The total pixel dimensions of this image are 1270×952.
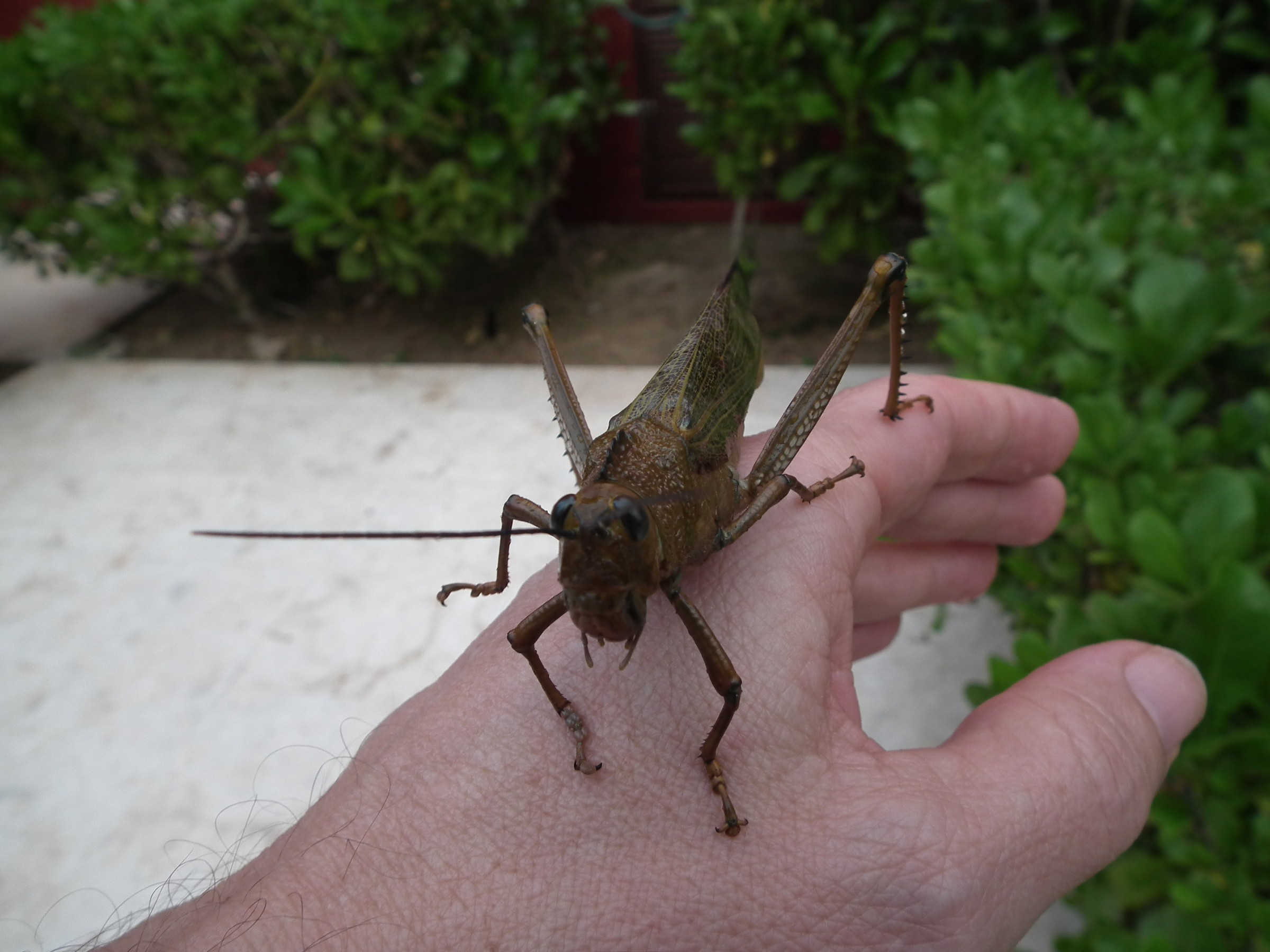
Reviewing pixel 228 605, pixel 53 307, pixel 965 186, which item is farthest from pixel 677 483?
pixel 53 307

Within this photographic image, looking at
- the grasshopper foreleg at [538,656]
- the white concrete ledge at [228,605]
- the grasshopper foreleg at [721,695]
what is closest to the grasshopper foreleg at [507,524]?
the grasshopper foreleg at [538,656]

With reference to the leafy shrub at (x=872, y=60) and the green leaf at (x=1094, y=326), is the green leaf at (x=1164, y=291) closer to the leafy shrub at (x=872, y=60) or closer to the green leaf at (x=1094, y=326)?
the green leaf at (x=1094, y=326)

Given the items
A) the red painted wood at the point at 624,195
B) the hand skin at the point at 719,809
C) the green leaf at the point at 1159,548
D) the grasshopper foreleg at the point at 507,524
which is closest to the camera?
the hand skin at the point at 719,809

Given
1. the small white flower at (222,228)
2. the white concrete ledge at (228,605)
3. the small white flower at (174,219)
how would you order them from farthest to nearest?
the small white flower at (222,228)
the small white flower at (174,219)
the white concrete ledge at (228,605)

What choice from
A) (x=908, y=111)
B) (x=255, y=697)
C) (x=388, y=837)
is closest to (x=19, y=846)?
(x=255, y=697)

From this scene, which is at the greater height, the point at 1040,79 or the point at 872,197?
the point at 1040,79

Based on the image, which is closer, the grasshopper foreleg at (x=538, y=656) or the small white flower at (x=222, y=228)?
the grasshopper foreleg at (x=538, y=656)

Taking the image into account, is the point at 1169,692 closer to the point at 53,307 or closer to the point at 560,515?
the point at 560,515

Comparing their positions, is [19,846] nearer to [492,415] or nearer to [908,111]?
[492,415]
